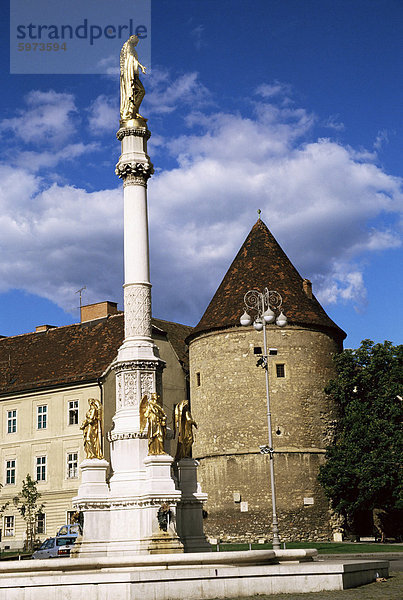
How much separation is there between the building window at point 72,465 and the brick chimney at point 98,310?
30.0 ft

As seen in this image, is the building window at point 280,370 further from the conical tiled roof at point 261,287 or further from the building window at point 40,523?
the building window at point 40,523

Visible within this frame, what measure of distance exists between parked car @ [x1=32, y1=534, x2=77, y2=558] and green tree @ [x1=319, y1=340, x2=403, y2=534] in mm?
15650

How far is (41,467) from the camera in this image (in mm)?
44906

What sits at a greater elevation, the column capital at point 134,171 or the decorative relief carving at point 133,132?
the decorative relief carving at point 133,132

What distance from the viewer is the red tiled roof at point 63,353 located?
45250mm

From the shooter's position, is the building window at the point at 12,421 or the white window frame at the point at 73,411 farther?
the building window at the point at 12,421

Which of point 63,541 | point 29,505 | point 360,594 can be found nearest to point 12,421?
point 29,505

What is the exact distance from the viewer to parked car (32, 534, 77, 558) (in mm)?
28062

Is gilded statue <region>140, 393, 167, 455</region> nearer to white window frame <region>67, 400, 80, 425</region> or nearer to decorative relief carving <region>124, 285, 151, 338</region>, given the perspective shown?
decorative relief carving <region>124, 285, 151, 338</region>

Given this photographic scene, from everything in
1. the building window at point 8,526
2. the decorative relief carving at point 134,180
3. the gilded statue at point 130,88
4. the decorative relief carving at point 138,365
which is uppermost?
the gilded statue at point 130,88

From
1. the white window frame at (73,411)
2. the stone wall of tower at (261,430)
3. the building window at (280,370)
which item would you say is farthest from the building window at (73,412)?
the building window at (280,370)

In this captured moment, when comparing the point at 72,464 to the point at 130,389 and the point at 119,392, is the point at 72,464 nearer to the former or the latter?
the point at 119,392

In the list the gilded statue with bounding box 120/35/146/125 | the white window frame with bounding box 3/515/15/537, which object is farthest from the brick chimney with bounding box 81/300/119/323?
the gilded statue with bounding box 120/35/146/125

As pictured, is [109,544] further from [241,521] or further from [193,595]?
[241,521]
